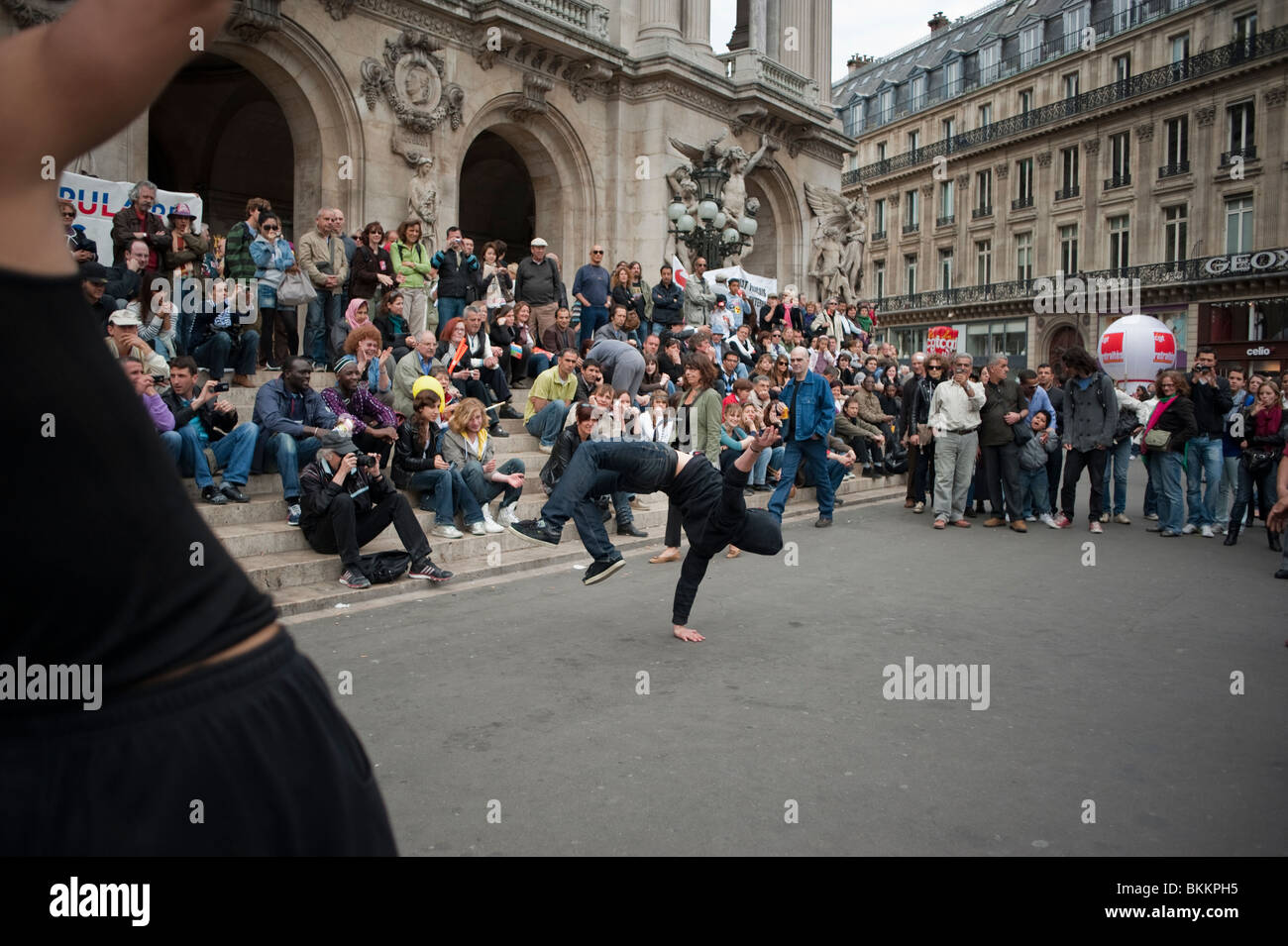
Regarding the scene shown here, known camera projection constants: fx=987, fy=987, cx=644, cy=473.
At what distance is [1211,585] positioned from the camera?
8930 millimetres

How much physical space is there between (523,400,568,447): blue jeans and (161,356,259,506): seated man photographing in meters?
3.91

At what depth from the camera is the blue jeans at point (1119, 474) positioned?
511 inches

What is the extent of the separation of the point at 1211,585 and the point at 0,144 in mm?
9900

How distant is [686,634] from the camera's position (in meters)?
6.72

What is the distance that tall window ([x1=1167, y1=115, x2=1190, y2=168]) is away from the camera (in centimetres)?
4294

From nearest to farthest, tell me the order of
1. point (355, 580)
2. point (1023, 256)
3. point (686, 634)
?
point (686, 634), point (355, 580), point (1023, 256)

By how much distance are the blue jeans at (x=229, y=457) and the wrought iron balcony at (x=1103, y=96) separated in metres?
44.6

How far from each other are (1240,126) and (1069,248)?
878cm

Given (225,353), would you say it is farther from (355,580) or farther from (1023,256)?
(1023,256)

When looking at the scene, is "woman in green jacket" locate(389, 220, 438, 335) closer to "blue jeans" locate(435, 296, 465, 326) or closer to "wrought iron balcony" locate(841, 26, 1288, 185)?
"blue jeans" locate(435, 296, 465, 326)

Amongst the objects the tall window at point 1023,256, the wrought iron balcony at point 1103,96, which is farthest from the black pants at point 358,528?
the tall window at point 1023,256

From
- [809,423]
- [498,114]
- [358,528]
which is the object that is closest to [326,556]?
[358,528]
